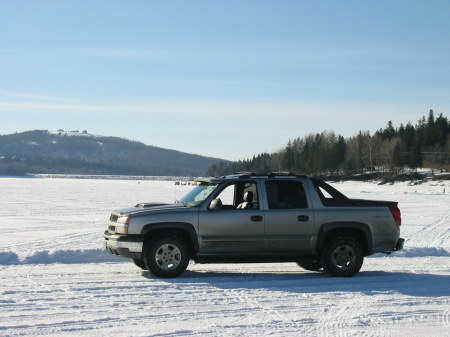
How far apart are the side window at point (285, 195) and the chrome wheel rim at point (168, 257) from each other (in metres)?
1.83

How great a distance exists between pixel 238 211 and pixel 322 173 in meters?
110

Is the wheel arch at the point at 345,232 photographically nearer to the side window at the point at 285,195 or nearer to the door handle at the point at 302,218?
the door handle at the point at 302,218

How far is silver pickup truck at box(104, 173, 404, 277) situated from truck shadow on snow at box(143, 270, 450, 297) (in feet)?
1.03

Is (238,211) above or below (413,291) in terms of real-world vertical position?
above

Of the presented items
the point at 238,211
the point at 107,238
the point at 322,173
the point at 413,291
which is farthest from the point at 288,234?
the point at 322,173

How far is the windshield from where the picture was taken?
409 inches

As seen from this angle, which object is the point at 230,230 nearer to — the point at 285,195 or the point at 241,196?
the point at 241,196

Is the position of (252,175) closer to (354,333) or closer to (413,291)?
(413,291)

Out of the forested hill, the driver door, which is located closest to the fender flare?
the driver door

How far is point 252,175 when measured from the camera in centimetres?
1071

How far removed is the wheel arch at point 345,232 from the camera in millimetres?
10438

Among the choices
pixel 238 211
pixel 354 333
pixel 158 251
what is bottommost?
pixel 354 333

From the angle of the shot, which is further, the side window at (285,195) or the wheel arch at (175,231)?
the side window at (285,195)

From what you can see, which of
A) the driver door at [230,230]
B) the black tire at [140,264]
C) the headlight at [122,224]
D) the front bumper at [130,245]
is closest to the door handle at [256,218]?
the driver door at [230,230]
